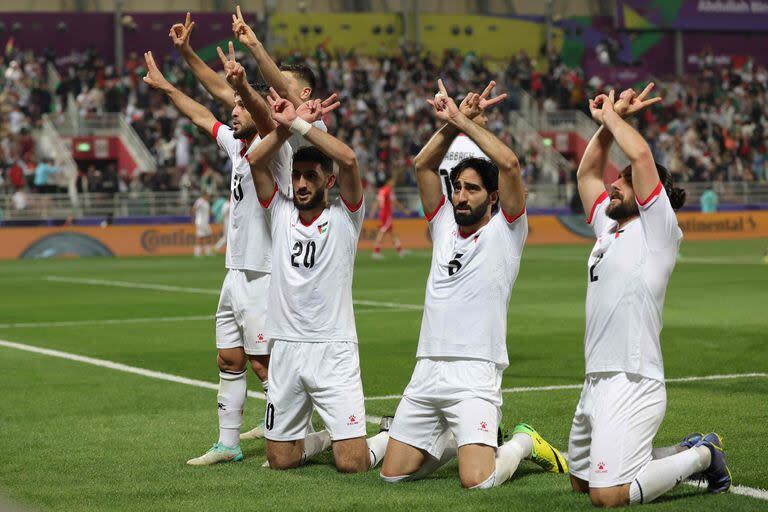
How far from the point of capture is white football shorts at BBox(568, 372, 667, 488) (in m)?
7.04

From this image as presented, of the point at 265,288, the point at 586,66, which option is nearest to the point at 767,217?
the point at 586,66

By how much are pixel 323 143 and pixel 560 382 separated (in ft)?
16.7

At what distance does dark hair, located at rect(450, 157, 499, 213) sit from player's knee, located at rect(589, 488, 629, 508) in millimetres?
1960

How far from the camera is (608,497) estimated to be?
276 inches

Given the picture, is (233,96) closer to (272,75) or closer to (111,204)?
(272,75)

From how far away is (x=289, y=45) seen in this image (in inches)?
2029

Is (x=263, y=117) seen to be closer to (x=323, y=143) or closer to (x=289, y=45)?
(x=323, y=143)

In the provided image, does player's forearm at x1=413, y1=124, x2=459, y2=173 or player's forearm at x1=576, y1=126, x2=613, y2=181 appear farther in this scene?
player's forearm at x1=413, y1=124, x2=459, y2=173

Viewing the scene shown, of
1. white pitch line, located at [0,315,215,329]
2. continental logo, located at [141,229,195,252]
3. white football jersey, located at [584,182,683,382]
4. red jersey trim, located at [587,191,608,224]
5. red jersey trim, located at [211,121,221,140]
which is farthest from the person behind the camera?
continental logo, located at [141,229,195,252]

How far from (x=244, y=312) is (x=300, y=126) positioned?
1582 mm

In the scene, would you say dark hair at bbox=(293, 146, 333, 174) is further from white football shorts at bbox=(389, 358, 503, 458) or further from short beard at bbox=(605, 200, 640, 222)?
short beard at bbox=(605, 200, 640, 222)

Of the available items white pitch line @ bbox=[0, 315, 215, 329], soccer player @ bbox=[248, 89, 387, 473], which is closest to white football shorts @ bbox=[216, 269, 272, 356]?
soccer player @ bbox=[248, 89, 387, 473]

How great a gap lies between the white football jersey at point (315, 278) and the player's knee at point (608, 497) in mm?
2100

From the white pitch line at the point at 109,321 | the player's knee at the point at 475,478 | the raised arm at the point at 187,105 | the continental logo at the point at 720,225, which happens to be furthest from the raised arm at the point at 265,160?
the continental logo at the point at 720,225
